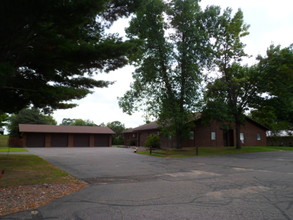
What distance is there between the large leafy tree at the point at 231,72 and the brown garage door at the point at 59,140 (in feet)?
88.7

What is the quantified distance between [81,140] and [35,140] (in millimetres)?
7792

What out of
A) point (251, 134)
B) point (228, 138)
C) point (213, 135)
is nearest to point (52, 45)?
point (213, 135)

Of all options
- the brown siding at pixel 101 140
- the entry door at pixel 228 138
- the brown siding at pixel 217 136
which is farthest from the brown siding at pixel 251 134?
the brown siding at pixel 101 140

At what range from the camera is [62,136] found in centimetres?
3822

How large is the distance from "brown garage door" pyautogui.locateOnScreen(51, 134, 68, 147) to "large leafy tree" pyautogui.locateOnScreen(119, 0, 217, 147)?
2134 cm

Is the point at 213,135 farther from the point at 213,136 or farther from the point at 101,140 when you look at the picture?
the point at 101,140

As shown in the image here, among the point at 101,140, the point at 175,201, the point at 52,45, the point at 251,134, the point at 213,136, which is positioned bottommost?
the point at 175,201

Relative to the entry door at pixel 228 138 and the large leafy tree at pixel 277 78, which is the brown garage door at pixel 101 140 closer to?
the entry door at pixel 228 138

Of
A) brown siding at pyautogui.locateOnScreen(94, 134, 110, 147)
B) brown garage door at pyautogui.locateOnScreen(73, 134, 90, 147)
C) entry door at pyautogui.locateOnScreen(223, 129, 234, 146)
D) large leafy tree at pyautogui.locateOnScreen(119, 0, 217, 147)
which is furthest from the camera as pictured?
brown siding at pyautogui.locateOnScreen(94, 134, 110, 147)

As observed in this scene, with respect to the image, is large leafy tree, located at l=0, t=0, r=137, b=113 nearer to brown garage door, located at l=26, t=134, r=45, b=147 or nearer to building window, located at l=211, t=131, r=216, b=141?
building window, located at l=211, t=131, r=216, b=141

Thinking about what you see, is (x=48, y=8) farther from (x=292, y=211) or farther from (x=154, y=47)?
(x=154, y=47)

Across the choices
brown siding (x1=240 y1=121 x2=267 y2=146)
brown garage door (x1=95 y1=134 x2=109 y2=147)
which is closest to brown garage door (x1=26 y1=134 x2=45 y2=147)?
brown garage door (x1=95 y1=134 x2=109 y2=147)

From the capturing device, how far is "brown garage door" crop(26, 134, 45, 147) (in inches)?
1394

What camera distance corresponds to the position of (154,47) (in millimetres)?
22250
